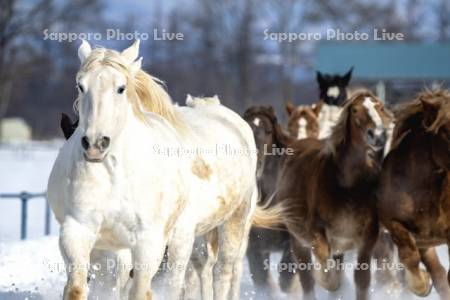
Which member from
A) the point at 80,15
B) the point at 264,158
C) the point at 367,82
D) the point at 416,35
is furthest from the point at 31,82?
the point at 264,158

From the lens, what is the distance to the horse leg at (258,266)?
8969mm

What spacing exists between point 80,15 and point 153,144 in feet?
137

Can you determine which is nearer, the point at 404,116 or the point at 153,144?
the point at 153,144

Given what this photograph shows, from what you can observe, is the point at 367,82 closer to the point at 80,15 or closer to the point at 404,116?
the point at 80,15

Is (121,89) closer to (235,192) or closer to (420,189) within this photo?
(235,192)

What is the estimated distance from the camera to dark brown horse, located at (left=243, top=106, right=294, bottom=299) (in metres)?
9.23

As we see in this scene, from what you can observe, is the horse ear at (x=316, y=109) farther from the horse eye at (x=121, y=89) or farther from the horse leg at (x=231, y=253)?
the horse eye at (x=121, y=89)

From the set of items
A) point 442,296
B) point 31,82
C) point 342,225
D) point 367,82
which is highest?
point 31,82

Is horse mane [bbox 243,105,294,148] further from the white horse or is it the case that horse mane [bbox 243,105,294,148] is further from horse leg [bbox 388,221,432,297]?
the white horse

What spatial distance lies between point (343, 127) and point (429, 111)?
3.86 feet

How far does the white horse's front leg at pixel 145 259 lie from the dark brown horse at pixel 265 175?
3960 millimetres

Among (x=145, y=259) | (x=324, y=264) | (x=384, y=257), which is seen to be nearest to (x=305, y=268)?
(x=324, y=264)

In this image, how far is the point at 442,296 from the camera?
7539 millimetres

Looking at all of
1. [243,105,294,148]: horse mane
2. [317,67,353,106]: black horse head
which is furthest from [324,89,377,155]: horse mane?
[317,67,353,106]: black horse head
